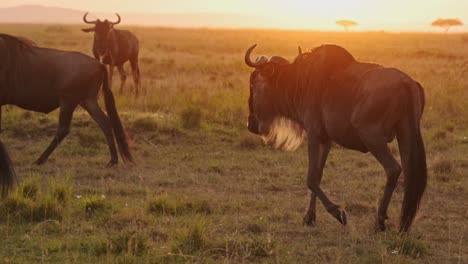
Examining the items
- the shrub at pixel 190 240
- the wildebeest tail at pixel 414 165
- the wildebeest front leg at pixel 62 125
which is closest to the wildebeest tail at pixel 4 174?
the shrub at pixel 190 240

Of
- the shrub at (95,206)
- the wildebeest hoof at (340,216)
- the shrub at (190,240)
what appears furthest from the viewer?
the shrub at (95,206)

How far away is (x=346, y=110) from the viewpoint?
5.53 meters

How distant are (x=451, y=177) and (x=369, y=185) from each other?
1.12 m

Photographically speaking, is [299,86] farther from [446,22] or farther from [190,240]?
[446,22]

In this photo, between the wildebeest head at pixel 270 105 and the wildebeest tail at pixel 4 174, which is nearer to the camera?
the wildebeest tail at pixel 4 174

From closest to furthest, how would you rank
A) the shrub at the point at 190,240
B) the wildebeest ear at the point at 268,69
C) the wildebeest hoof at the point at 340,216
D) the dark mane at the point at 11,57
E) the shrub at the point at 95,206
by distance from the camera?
the shrub at the point at 190,240, the wildebeest hoof at the point at 340,216, the shrub at the point at 95,206, the wildebeest ear at the point at 268,69, the dark mane at the point at 11,57

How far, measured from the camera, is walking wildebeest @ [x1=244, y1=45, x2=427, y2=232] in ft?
17.3

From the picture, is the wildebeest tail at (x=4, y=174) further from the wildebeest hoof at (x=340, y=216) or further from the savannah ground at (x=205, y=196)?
the wildebeest hoof at (x=340, y=216)

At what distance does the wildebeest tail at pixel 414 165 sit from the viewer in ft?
17.2

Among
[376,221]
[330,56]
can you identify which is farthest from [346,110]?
[376,221]

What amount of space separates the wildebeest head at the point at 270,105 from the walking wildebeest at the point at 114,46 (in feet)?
22.9

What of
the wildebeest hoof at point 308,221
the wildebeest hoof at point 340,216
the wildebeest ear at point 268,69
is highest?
the wildebeest ear at point 268,69

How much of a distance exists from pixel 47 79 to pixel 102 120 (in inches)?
33.4

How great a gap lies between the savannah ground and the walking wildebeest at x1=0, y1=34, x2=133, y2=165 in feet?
2.39
